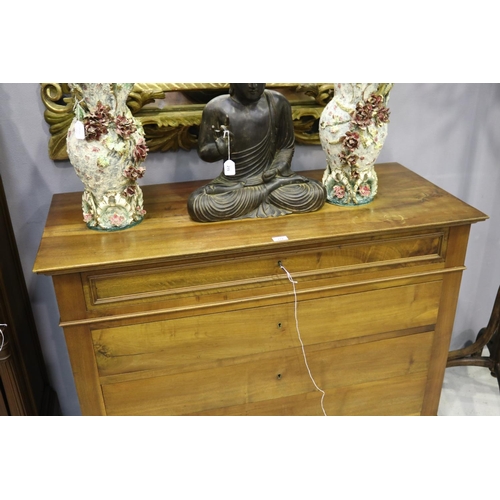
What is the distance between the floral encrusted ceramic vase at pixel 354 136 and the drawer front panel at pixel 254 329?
32 cm

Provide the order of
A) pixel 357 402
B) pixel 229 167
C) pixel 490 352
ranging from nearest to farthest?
pixel 229 167
pixel 357 402
pixel 490 352

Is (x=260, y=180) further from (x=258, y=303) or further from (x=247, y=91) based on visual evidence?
(x=258, y=303)

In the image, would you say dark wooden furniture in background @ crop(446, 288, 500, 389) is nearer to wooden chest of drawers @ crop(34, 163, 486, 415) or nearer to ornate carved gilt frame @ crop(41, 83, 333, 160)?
wooden chest of drawers @ crop(34, 163, 486, 415)

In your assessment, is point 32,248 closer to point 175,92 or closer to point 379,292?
point 175,92

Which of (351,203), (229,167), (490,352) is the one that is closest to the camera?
(229,167)

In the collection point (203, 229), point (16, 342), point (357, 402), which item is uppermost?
point (203, 229)

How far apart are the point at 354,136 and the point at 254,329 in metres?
0.62

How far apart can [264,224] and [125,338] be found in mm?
490

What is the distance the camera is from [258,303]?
1.36 m

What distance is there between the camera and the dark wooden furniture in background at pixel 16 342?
4.69 ft

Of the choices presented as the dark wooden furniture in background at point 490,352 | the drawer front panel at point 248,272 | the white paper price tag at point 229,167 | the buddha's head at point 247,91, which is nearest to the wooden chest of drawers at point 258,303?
the drawer front panel at point 248,272

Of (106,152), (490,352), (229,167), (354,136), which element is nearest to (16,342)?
(106,152)

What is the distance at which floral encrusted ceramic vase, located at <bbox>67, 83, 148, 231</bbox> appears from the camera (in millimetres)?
1199

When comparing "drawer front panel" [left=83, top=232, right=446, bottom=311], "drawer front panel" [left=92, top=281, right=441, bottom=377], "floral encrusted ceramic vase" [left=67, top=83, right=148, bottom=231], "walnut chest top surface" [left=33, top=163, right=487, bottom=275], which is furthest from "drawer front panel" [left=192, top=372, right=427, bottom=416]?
"floral encrusted ceramic vase" [left=67, top=83, right=148, bottom=231]
